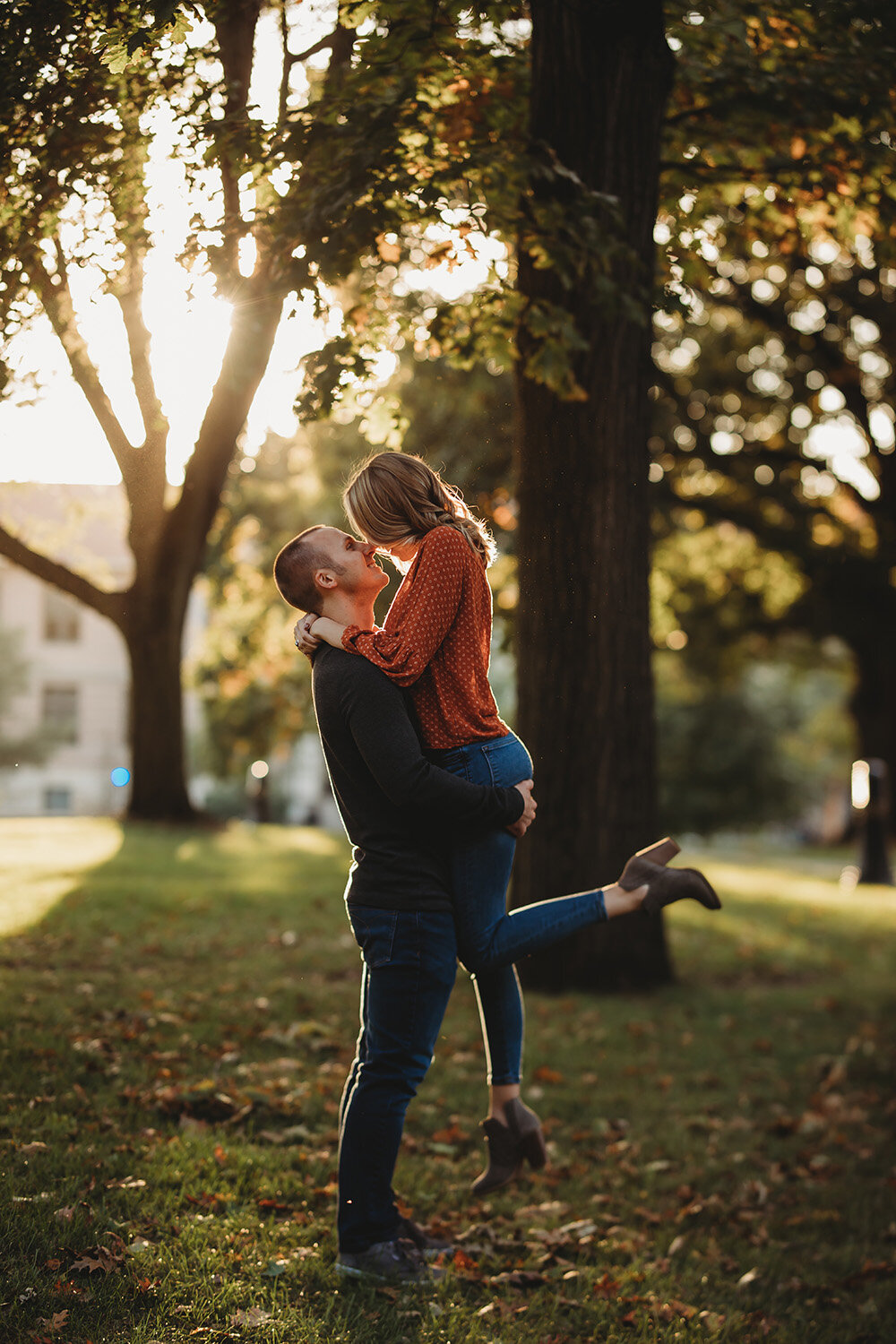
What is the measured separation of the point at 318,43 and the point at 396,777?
4257 mm

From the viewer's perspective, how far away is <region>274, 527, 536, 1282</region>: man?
3.29 meters

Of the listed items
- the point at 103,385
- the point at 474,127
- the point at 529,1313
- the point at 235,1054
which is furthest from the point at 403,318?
the point at 529,1313

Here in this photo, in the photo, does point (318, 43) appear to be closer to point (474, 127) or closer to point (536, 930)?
point (474, 127)

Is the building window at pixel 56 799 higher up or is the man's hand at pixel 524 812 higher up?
the man's hand at pixel 524 812

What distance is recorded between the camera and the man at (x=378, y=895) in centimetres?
→ 329

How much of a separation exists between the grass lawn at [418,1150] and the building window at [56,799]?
3509 cm

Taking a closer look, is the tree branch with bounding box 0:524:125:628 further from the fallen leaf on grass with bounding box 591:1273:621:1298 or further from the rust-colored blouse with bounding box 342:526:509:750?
the fallen leaf on grass with bounding box 591:1273:621:1298

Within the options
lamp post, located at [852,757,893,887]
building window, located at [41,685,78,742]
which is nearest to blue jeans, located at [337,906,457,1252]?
lamp post, located at [852,757,893,887]

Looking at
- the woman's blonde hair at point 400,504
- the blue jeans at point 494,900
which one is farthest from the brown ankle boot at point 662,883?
the woman's blonde hair at point 400,504

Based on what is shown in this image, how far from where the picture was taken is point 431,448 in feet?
47.4

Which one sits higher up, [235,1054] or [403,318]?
[403,318]

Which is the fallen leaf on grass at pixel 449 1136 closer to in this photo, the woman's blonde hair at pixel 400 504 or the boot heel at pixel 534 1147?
the boot heel at pixel 534 1147

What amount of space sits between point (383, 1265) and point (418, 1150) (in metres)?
1.55

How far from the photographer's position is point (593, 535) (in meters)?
6.87
